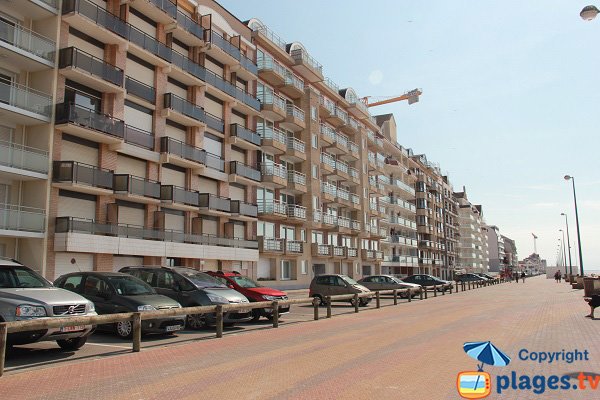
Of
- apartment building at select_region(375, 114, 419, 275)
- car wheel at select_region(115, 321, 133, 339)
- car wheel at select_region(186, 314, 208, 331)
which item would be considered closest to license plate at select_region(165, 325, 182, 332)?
car wheel at select_region(115, 321, 133, 339)

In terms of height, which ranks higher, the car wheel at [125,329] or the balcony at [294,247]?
the balcony at [294,247]

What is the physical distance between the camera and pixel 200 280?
15.7 meters

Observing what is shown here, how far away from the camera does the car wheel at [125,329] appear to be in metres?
12.7

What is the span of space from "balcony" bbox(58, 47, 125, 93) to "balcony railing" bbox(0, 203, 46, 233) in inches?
265

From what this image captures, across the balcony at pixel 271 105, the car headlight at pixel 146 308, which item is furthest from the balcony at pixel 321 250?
the car headlight at pixel 146 308

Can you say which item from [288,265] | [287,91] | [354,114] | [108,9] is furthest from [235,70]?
[354,114]

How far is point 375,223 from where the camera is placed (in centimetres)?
6319

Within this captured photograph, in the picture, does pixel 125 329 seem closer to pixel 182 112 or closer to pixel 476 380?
pixel 476 380

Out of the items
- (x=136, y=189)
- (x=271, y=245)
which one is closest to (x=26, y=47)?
(x=136, y=189)

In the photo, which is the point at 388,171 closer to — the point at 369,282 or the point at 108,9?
the point at 369,282

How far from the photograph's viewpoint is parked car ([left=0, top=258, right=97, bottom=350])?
30.5ft

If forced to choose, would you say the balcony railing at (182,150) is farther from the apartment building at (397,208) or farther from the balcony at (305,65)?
the apartment building at (397,208)

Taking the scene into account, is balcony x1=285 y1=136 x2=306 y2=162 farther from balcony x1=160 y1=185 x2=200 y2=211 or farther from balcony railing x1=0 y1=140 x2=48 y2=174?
balcony railing x1=0 y1=140 x2=48 y2=174

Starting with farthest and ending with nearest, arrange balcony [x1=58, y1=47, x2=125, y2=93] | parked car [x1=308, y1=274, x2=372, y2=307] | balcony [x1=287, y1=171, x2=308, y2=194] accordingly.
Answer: balcony [x1=287, y1=171, x2=308, y2=194]
parked car [x1=308, y1=274, x2=372, y2=307]
balcony [x1=58, y1=47, x2=125, y2=93]
